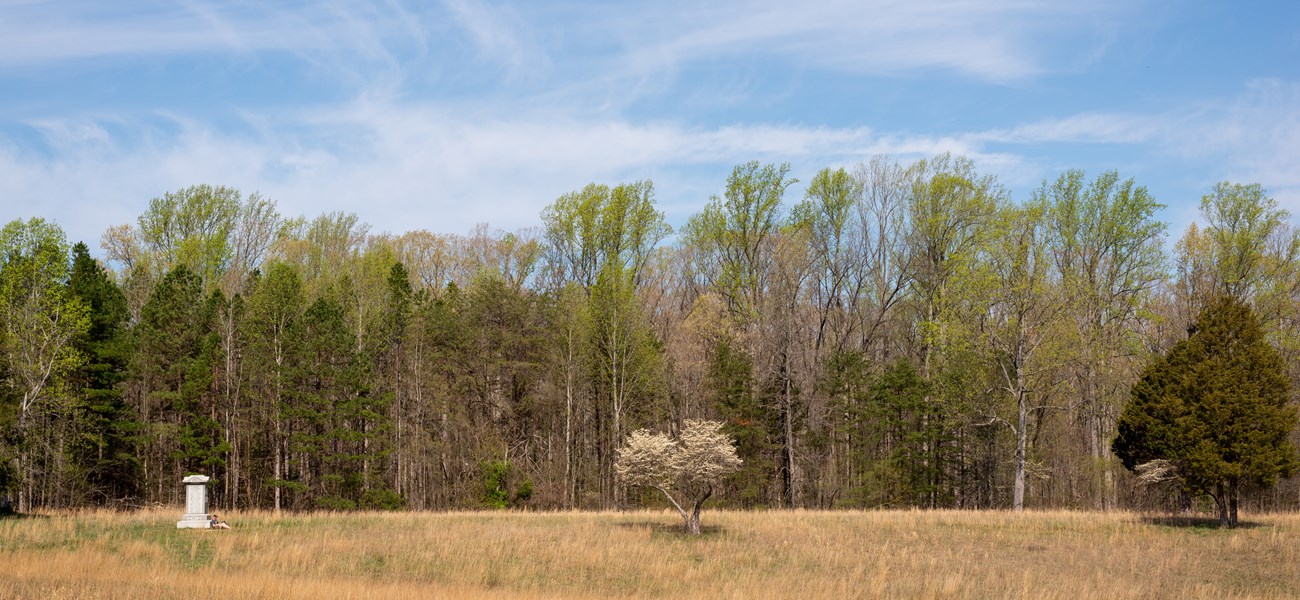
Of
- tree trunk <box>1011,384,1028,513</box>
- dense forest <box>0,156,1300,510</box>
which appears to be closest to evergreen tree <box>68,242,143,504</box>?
dense forest <box>0,156,1300,510</box>

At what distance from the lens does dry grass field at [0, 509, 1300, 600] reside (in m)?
18.6

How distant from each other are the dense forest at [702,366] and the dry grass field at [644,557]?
11.0 metres

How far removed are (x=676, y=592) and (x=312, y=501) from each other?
2934 centimetres

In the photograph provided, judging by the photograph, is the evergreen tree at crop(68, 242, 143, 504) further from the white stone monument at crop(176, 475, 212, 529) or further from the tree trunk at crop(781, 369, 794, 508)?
the tree trunk at crop(781, 369, 794, 508)

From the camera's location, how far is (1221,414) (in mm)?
29906

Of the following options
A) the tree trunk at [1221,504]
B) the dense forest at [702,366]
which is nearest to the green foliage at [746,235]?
the dense forest at [702,366]

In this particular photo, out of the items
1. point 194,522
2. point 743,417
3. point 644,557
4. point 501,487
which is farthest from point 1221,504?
point 194,522

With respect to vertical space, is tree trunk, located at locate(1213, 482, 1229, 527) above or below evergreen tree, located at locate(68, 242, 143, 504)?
below

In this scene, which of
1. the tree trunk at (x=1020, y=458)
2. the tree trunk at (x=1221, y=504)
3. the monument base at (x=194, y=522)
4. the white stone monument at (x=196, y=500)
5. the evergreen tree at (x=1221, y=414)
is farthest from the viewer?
the tree trunk at (x=1020, y=458)

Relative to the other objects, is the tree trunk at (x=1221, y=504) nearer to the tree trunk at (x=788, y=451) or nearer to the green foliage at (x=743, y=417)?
the tree trunk at (x=788, y=451)

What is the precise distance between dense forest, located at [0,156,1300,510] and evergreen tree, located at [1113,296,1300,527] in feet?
26.0

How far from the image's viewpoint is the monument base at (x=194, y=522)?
26.8 meters

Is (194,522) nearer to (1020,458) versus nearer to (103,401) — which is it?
(103,401)

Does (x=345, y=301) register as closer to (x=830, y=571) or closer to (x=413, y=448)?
(x=413, y=448)
